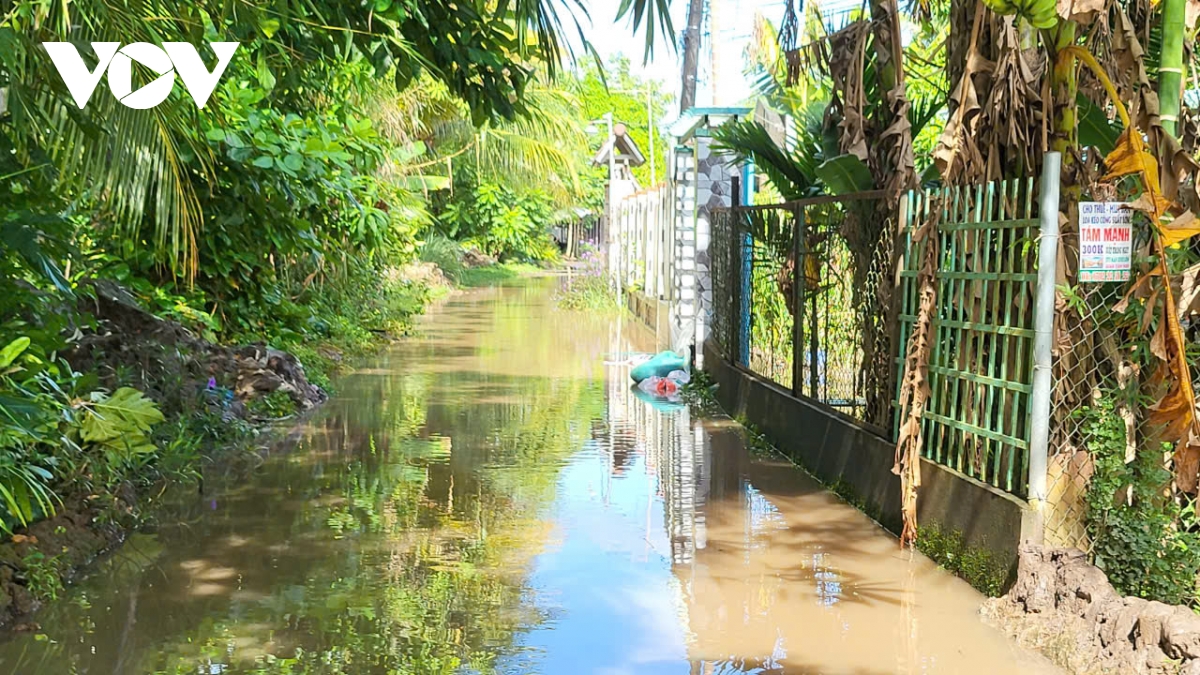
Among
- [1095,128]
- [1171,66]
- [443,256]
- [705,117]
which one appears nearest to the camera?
[1171,66]

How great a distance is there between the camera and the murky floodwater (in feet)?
16.5

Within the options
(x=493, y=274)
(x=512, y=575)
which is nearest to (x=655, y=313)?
(x=512, y=575)

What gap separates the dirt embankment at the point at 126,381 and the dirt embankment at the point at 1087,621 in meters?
4.26

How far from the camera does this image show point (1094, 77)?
6168 millimetres

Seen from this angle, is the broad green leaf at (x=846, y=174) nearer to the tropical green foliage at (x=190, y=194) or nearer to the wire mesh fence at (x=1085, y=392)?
the tropical green foliage at (x=190, y=194)

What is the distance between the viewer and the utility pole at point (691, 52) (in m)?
29.9

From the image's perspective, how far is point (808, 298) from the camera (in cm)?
916

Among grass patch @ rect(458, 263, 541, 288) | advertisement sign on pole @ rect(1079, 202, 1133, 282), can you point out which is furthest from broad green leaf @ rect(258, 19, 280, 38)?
grass patch @ rect(458, 263, 541, 288)

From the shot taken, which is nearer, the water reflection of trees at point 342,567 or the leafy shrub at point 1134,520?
the water reflection of trees at point 342,567

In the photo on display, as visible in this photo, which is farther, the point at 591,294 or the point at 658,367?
the point at 591,294

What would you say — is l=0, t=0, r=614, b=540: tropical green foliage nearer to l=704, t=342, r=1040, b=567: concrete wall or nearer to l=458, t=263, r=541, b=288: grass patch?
l=704, t=342, r=1040, b=567: concrete wall

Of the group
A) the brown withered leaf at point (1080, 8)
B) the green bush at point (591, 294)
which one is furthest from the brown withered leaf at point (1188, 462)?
the green bush at point (591, 294)

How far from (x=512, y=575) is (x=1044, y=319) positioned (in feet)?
9.22

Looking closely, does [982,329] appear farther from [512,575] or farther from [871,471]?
[512,575]
